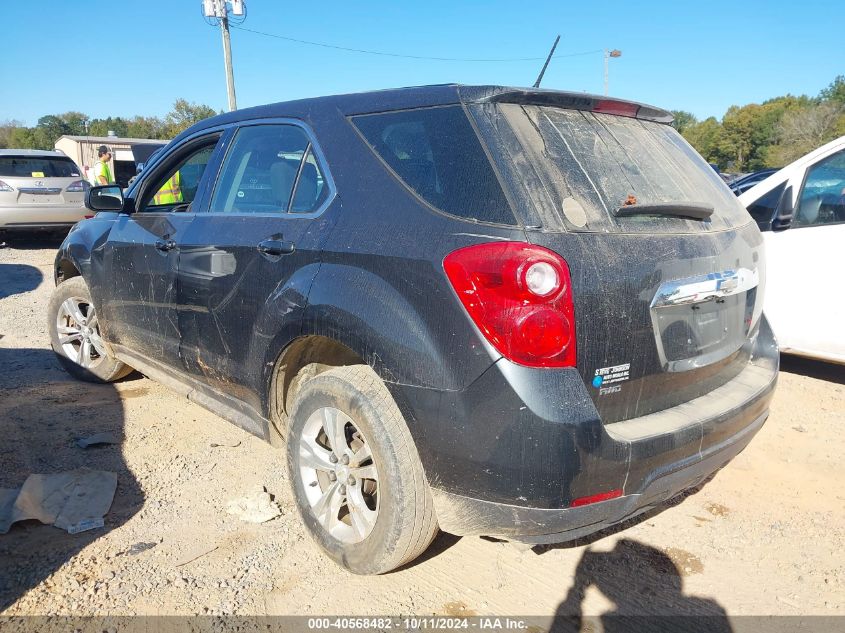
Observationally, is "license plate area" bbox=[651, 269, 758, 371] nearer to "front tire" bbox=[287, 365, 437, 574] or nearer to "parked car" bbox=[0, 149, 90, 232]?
"front tire" bbox=[287, 365, 437, 574]

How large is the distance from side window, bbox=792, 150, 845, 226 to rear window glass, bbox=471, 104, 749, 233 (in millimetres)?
2469

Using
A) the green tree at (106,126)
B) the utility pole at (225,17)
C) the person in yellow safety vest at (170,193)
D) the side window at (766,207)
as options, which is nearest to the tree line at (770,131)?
the utility pole at (225,17)

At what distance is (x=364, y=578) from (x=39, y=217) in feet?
36.3

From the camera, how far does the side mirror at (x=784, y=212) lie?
4.64 meters

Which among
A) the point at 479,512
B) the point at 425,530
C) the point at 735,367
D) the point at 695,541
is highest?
the point at 735,367

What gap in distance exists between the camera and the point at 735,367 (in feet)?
8.61

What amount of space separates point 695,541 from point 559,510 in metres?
1.25

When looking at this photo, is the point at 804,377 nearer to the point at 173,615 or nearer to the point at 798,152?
the point at 173,615

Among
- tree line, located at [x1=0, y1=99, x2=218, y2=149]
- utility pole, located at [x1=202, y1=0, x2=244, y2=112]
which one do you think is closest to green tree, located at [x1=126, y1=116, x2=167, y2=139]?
tree line, located at [x1=0, y1=99, x2=218, y2=149]

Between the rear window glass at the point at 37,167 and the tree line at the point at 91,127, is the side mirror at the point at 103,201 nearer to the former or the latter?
the rear window glass at the point at 37,167

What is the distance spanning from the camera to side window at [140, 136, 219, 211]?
3.62 m

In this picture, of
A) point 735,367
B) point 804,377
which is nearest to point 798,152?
point 804,377

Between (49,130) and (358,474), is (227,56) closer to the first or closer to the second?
(358,474)

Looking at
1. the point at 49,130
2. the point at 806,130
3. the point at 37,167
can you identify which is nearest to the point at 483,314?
the point at 37,167
